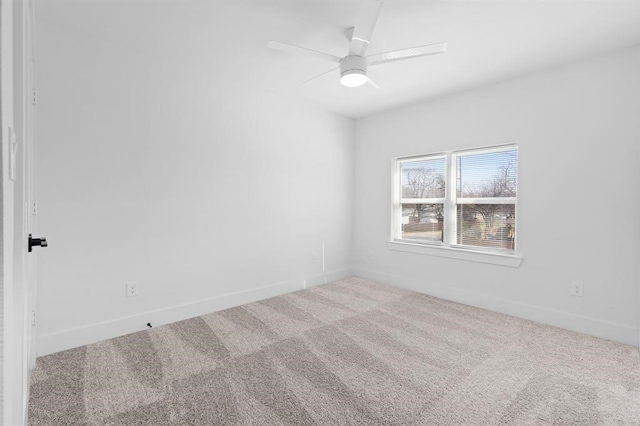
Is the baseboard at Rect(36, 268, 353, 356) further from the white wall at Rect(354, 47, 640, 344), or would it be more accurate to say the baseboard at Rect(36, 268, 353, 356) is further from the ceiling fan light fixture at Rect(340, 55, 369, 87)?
the ceiling fan light fixture at Rect(340, 55, 369, 87)

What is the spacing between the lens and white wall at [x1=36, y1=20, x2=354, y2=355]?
2.42 metres

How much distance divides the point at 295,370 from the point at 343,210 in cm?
284

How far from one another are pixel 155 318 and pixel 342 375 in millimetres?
1852

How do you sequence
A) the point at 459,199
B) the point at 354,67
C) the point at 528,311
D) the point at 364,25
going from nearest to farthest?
the point at 364,25
the point at 354,67
the point at 528,311
the point at 459,199

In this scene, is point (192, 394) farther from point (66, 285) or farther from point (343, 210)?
point (343, 210)

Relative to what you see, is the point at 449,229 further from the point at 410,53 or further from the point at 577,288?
the point at 410,53

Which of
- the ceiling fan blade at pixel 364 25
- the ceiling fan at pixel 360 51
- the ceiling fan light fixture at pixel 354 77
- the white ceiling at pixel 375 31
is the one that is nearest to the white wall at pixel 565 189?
the white ceiling at pixel 375 31

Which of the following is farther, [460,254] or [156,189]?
[460,254]

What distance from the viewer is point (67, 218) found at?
8.02ft

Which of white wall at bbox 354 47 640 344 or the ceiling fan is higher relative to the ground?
the ceiling fan

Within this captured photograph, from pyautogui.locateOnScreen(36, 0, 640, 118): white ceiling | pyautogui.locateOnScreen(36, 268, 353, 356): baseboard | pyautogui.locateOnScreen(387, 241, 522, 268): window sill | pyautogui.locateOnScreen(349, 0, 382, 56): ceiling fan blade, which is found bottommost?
pyautogui.locateOnScreen(36, 268, 353, 356): baseboard

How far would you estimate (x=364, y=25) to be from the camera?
202 centimetres

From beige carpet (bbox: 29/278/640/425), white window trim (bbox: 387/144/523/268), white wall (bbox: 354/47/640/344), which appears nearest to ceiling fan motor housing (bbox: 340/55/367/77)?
white wall (bbox: 354/47/640/344)

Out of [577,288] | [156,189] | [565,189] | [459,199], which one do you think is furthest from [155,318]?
[565,189]
